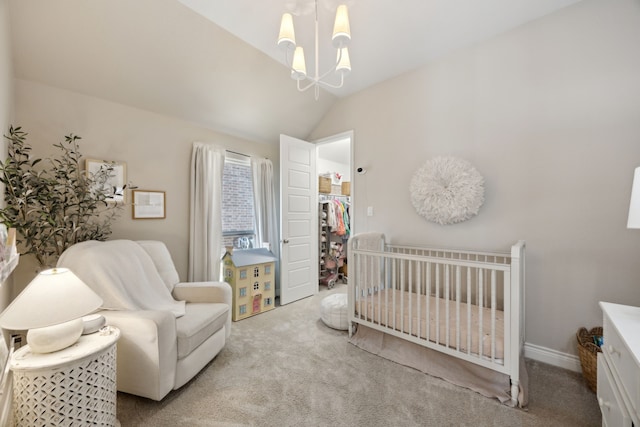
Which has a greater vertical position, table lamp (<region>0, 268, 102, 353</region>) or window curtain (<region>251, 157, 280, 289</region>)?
window curtain (<region>251, 157, 280, 289</region>)

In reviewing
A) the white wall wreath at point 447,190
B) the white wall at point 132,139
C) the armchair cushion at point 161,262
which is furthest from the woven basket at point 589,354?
the white wall at point 132,139

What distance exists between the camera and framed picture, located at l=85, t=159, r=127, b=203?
2.21m

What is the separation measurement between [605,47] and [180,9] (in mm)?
3154

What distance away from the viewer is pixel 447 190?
2.42 metres

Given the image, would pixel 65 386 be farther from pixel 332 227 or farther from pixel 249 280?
pixel 332 227

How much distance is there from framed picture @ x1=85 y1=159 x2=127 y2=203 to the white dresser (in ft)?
10.5

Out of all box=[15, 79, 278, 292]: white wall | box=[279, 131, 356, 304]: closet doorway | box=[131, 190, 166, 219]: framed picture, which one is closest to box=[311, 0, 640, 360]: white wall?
box=[279, 131, 356, 304]: closet doorway

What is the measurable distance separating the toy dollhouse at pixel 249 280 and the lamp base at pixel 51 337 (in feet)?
5.29

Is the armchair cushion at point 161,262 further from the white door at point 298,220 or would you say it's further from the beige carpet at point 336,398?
the white door at point 298,220

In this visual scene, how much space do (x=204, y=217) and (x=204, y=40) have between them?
1.73 meters

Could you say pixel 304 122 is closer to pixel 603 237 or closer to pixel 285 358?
pixel 285 358

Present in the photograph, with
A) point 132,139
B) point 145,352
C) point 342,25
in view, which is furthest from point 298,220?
point 342,25

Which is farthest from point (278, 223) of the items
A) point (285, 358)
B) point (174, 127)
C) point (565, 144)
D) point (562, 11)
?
point (562, 11)

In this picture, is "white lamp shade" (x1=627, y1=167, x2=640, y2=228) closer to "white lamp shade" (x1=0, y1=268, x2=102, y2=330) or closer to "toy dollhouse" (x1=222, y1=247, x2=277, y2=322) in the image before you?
"white lamp shade" (x1=0, y1=268, x2=102, y2=330)
